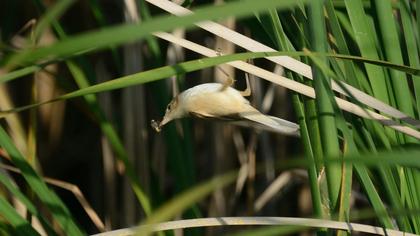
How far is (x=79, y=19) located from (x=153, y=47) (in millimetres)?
1394

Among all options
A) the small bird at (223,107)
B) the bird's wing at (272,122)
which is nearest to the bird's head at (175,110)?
the small bird at (223,107)

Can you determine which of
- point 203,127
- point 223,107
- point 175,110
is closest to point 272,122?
point 223,107

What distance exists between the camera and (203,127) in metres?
2.75

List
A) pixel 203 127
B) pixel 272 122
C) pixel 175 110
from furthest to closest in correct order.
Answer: pixel 203 127 < pixel 175 110 < pixel 272 122

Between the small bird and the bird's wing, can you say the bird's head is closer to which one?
the small bird

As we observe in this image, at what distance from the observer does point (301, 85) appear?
1.07 metres

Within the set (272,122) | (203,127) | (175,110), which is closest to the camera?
(272,122)

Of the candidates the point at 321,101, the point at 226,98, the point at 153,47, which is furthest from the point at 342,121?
the point at 153,47

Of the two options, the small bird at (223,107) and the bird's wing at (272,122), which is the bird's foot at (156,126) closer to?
the small bird at (223,107)

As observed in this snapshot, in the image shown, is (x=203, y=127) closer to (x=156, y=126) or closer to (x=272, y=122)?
(x=156, y=126)

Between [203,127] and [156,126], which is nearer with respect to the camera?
[156,126]

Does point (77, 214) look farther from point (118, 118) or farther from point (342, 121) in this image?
point (342, 121)

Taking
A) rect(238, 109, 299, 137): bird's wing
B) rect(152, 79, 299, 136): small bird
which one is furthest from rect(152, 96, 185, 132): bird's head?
rect(238, 109, 299, 137): bird's wing

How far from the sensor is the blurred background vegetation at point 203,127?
0.92m
